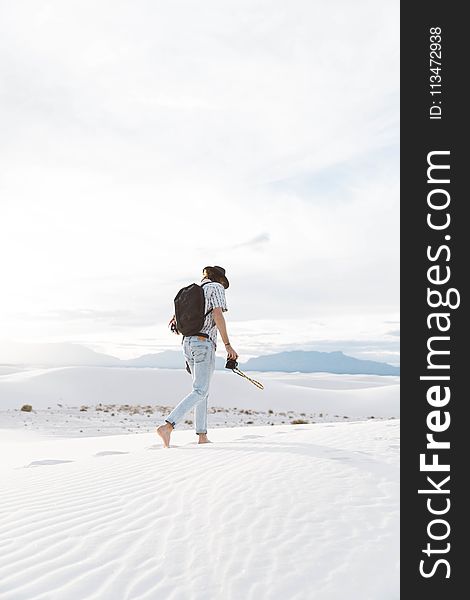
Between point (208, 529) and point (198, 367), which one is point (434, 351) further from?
point (198, 367)

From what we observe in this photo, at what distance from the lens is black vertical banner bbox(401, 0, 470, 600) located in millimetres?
3297

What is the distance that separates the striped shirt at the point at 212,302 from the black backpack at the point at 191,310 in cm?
5

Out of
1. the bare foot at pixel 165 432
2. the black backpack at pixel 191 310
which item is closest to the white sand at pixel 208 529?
the bare foot at pixel 165 432

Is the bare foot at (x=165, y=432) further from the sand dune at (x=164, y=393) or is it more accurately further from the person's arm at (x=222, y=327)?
the sand dune at (x=164, y=393)

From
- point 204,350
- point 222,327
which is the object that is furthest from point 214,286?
point 204,350

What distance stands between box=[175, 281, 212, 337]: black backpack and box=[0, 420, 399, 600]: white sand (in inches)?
60.4

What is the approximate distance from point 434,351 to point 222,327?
4185 mm

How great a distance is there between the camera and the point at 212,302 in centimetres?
753

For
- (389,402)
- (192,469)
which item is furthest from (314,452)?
(389,402)

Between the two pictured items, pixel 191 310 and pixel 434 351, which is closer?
pixel 434 351

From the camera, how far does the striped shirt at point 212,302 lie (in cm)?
753

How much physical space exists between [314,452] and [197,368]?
1597mm

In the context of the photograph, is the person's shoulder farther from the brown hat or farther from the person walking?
the brown hat

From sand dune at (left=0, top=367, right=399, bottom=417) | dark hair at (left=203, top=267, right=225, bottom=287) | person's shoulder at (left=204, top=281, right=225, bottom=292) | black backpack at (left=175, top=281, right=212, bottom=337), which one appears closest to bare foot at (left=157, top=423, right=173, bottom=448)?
black backpack at (left=175, top=281, right=212, bottom=337)
